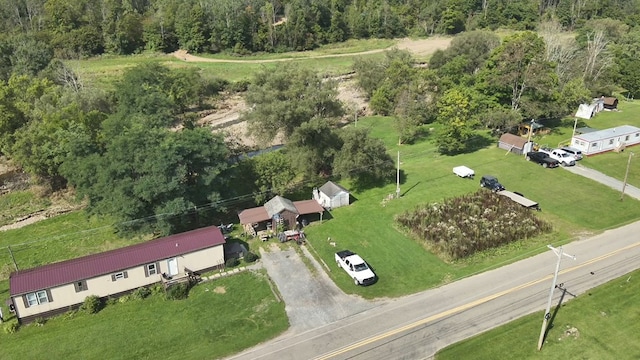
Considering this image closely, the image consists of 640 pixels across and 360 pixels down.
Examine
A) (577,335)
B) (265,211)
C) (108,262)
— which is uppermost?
(108,262)

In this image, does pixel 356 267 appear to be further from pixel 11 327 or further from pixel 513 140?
pixel 513 140

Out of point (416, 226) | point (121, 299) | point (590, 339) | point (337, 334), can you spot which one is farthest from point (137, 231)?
point (590, 339)

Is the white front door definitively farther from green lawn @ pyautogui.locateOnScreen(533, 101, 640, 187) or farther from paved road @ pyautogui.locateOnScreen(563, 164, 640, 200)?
green lawn @ pyautogui.locateOnScreen(533, 101, 640, 187)

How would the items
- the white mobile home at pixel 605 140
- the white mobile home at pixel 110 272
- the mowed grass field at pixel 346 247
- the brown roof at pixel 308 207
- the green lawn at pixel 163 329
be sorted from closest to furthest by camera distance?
1. the green lawn at pixel 163 329
2. the mowed grass field at pixel 346 247
3. the white mobile home at pixel 110 272
4. the brown roof at pixel 308 207
5. the white mobile home at pixel 605 140

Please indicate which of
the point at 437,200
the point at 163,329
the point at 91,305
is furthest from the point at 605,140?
the point at 91,305

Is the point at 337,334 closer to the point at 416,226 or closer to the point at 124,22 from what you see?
the point at 416,226

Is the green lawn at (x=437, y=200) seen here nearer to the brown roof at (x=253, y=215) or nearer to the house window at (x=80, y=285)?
the brown roof at (x=253, y=215)

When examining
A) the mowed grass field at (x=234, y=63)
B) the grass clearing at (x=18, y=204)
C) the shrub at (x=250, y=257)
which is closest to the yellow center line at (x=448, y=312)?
the shrub at (x=250, y=257)
